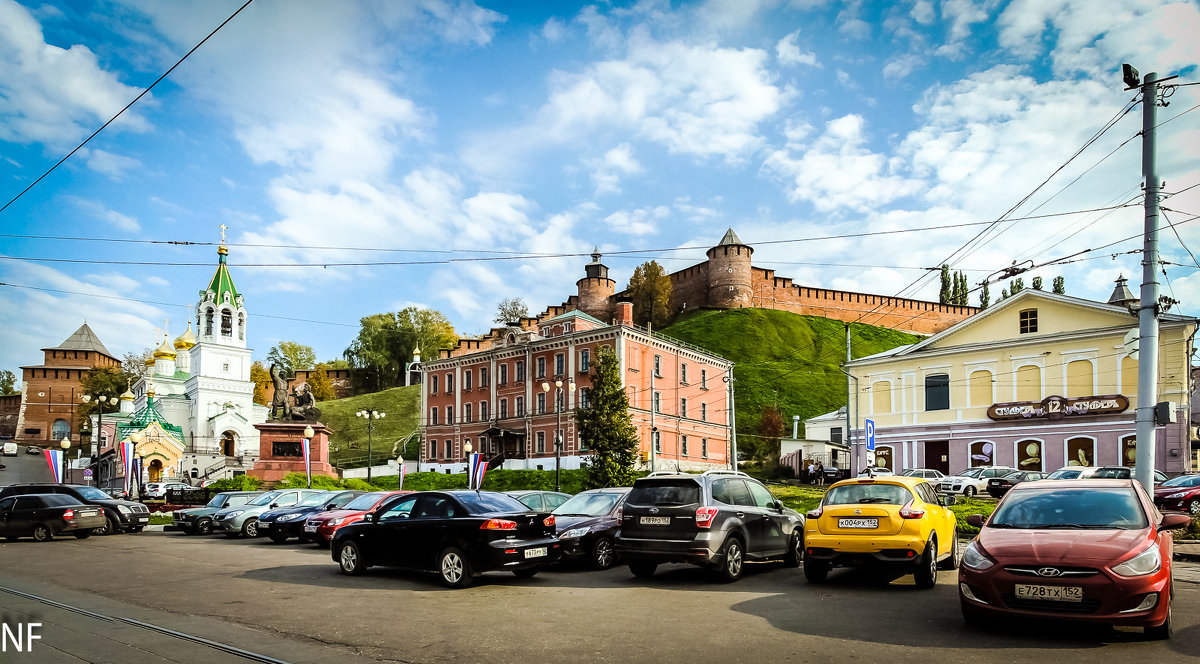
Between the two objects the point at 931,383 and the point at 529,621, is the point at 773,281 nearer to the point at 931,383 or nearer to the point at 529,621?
the point at 931,383

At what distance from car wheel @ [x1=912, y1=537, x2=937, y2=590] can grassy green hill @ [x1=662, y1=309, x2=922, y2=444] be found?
214 feet

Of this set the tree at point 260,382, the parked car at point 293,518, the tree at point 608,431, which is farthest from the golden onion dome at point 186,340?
the parked car at point 293,518

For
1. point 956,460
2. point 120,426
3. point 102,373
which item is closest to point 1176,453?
point 956,460

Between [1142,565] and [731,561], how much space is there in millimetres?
5952

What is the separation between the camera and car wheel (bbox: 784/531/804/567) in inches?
574

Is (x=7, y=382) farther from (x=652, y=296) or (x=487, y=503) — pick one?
(x=487, y=503)

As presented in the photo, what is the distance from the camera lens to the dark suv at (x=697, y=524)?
12.5 metres

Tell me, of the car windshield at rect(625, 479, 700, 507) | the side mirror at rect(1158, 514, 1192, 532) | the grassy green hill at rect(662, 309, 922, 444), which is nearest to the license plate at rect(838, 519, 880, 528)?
the car windshield at rect(625, 479, 700, 507)

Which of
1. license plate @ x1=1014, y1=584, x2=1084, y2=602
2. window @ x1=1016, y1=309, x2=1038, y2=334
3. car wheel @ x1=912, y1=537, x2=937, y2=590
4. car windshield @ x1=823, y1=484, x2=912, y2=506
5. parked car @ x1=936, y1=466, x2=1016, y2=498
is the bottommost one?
parked car @ x1=936, y1=466, x2=1016, y2=498

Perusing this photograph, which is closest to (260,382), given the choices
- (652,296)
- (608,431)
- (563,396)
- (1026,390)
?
(652,296)

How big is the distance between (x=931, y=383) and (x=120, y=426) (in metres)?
64.2

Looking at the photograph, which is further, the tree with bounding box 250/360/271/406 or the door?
the tree with bounding box 250/360/271/406

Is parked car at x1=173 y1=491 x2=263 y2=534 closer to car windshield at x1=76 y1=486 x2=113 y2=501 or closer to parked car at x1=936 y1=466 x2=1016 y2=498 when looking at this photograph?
car windshield at x1=76 y1=486 x2=113 y2=501

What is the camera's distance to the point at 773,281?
377 ft
